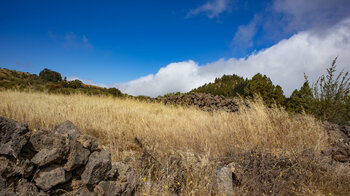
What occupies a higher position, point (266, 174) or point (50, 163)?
point (50, 163)

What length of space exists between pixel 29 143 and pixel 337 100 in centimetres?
1073

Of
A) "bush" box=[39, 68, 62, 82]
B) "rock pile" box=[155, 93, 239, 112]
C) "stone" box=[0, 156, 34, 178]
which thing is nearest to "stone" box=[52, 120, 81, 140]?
"stone" box=[0, 156, 34, 178]

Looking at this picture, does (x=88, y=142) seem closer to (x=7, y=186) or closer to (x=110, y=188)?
(x=110, y=188)

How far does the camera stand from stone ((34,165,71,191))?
69.2 inches

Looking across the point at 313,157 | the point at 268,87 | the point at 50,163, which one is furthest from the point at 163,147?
the point at 268,87

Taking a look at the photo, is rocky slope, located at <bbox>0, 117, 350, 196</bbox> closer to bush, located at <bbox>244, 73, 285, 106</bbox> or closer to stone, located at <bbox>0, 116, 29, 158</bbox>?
stone, located at <bbox>0, 116, 29, 158</bbox>

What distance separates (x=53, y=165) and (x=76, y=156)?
0.27 meters

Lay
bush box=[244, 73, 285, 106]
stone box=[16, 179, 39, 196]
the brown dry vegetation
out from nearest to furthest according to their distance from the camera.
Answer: stone box=[16, 179, 39, 196]
the brown dry vegetation
bush box=[244, 73, 285, 106]

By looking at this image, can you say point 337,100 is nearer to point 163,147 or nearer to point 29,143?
point 163,147

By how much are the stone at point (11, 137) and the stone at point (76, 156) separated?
19.4 inches

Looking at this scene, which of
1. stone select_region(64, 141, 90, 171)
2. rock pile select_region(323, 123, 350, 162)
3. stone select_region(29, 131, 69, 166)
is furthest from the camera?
rock pile select_region(323, 123, 350, 162)

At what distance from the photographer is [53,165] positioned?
1869 mm

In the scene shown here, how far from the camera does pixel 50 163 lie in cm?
186

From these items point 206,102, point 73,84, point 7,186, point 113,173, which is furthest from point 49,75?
point 113,173
